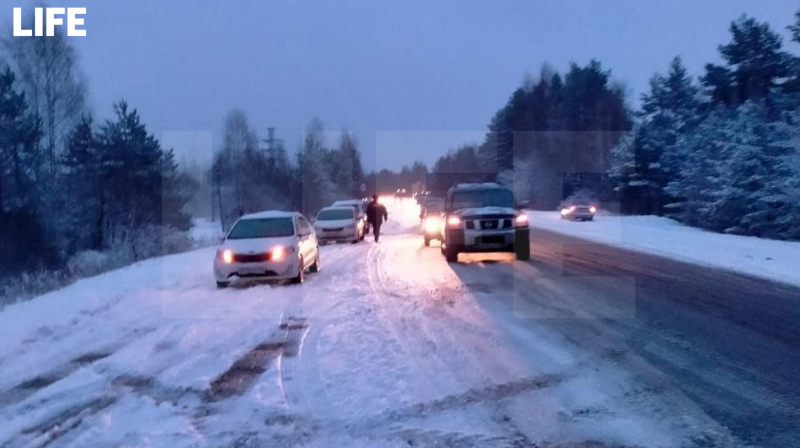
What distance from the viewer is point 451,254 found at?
2194cm

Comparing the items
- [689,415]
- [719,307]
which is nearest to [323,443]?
[689,415]

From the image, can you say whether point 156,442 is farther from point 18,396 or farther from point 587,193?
point 587,193

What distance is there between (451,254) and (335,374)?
1364 centimetres

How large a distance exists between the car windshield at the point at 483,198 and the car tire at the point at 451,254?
151 centimetres

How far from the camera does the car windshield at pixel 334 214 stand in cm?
3328

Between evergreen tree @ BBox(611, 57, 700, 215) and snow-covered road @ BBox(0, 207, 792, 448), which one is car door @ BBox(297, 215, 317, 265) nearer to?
snow-covered road @ BBox(0, 207, 792, 448)

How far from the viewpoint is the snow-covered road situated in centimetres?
648

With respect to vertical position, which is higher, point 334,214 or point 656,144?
point 656,144

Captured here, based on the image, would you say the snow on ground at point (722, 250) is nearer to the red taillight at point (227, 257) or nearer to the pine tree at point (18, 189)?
the red taillight at point (227, 257)

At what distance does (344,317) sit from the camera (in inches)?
491

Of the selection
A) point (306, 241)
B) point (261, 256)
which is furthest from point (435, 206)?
point (261, 256)

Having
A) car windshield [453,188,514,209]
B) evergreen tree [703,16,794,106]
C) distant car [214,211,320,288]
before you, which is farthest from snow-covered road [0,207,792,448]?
evergreen tree [703,16,794,106]

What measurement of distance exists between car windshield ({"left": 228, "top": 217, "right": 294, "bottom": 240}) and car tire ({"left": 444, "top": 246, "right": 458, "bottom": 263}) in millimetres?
4761

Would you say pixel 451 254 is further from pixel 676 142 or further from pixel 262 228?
pixel 676 142
